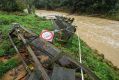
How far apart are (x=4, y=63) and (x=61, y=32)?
4.01 m

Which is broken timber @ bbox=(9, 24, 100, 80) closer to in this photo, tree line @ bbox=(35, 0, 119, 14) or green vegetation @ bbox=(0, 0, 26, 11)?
green vegetation @ bbox=(0, 0, 26, 11)

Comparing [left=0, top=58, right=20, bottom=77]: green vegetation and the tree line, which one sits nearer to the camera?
[left=0, top=58, right=20, bottom=77]: green vegetation

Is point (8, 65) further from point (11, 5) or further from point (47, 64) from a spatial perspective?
point (11, 5)

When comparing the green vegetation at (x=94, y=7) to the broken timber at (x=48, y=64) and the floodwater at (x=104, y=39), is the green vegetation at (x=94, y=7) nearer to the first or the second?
the floodwater at (x=104, y=39)

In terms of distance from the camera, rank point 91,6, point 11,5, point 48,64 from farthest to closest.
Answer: point 91,6
point 11,5
point 48,64

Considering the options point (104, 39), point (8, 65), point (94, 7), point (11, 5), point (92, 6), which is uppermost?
point (11, 5)

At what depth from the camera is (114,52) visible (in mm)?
12297

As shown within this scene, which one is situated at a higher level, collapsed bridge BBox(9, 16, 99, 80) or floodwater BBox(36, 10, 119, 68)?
collapsed bridge BBox(9, 16, 99, 80)

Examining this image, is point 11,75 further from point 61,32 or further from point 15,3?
point 15,3

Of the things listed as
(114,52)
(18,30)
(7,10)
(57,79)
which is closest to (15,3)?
(7,10)

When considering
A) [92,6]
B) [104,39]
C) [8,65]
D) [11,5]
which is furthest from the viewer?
[92,6]

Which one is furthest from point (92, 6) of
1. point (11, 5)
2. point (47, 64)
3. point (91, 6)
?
point (47, 64)

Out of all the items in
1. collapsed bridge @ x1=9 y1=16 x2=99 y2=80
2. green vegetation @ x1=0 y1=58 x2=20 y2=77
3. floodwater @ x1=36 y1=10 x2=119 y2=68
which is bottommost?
floodwater @ x1=36 y1=10 x2=119 y2=68

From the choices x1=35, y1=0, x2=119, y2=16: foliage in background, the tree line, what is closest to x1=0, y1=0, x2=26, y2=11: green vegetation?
x1=35, y1=0, x2=119, y2=16: foliage in background
